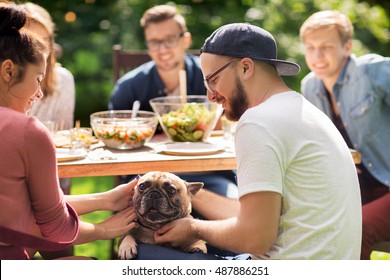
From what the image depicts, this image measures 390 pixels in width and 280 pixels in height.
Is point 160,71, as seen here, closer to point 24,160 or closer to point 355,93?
point 355,93

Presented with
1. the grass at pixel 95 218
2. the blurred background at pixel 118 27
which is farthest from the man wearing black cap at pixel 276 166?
the blurred background at pixel 118 27

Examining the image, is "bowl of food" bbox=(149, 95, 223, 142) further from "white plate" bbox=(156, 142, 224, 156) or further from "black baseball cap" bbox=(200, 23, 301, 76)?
"black baseball cap" bbox=(200, 23, 301, 76)

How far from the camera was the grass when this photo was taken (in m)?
4.92

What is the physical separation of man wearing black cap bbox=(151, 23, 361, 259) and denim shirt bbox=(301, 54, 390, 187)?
1.69 meters

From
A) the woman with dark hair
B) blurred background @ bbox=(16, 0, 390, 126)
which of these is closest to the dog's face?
the woman with dark hair

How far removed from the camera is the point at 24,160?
7.30ft

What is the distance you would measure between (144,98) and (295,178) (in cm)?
258

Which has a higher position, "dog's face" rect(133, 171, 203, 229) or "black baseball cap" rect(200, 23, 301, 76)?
"black baseball cap" rect(200, 23, 301, 76)

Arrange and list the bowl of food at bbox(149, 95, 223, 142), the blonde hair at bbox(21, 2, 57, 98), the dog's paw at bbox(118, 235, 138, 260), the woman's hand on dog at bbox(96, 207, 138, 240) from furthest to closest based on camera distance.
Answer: the blonde hair at bbox(21, 2, 57, 98), the bowl of food at bbox(149, 95, 223, 142), the woman's hand on dog at bbox(96, 207, 138, 240), the dog's paw at bbox(118, 235, 138, 260)

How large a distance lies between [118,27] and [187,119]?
5.45 meters

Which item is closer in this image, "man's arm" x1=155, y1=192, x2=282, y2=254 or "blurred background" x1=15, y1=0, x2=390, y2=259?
"man's arm" x1=155, y1=192, x2=282, y2=254

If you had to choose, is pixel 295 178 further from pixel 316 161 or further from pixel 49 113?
pixel 49 113

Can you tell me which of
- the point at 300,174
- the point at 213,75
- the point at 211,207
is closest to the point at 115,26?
the point at 211,207

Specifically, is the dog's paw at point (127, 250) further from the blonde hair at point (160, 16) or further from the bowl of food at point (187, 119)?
the blonde hair at point (160, 16)
